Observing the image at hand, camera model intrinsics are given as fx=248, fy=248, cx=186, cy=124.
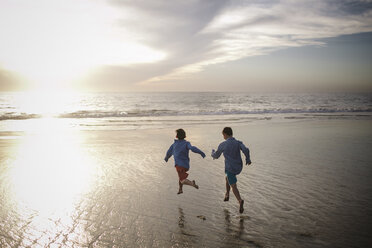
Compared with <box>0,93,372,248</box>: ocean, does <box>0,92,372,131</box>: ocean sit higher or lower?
higher

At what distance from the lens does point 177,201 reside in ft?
18.5

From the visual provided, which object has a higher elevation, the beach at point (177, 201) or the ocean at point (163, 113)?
the ocean at point (163, 113)

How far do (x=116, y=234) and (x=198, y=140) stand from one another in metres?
9.60

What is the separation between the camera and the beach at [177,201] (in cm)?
413

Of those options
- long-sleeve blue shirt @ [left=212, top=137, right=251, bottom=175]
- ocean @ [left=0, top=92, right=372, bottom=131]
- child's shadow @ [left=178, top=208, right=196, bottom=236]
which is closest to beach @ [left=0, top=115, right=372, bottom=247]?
child's shadow @ [left=178, top=208, right=196, bottom=236]

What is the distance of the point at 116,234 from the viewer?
4.23 meters

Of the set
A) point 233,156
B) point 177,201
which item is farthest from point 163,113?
point 233,156

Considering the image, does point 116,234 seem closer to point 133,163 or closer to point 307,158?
point 133,163

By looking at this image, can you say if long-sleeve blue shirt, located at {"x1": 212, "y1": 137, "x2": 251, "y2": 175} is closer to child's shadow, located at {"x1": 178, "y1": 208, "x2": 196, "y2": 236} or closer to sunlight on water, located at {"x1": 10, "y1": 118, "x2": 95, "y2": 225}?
child's shadow, located at {"x1": 178, "y1": 208, "x2": 196, "y2": 236}

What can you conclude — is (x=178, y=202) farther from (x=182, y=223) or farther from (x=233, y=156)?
(x=233, y=156)

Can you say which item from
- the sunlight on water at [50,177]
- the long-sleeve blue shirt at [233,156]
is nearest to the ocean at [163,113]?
the sunlight on water at [50,177]

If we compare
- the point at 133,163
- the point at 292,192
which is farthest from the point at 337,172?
the point at 133,163

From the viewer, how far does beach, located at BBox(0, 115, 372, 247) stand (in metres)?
4.13

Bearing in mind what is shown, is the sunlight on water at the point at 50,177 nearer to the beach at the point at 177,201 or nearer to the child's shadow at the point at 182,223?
the beach at the point at 177,201
